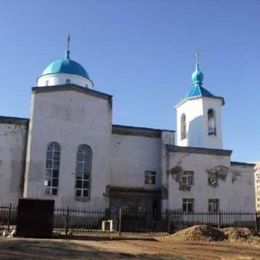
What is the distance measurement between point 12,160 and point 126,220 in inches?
358

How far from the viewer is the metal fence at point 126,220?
1122 inches

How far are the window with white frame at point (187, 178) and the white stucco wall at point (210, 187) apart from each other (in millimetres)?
288

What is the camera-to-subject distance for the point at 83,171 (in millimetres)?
32094

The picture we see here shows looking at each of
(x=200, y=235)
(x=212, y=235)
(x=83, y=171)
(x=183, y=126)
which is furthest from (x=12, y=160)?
(x=183, y=126)

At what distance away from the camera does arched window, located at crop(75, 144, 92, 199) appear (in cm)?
3177

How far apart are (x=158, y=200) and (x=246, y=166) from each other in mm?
8984

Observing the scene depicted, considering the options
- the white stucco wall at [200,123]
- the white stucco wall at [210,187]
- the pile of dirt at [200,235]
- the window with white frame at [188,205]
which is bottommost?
the pile of dirt at [200,235]

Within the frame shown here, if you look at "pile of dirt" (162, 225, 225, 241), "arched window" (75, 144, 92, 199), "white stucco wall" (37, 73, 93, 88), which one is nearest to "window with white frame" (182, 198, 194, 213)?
"arched window" (75, 144, 92, 199)

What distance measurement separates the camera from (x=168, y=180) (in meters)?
34.2

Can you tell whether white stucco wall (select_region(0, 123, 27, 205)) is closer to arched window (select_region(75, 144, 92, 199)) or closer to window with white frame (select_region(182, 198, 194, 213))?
arched window (select_region(75, 144, 92, 199))

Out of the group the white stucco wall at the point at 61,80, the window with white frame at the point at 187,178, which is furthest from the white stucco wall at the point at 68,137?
the white stucco wall at the point at 61,80

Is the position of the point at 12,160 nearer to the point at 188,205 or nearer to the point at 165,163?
the point at 165,163

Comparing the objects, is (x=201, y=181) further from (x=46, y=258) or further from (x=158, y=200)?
(x=46, y=258)

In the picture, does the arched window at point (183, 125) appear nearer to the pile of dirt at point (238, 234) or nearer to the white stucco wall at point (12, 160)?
the white stucco wall at point (12, 160)
